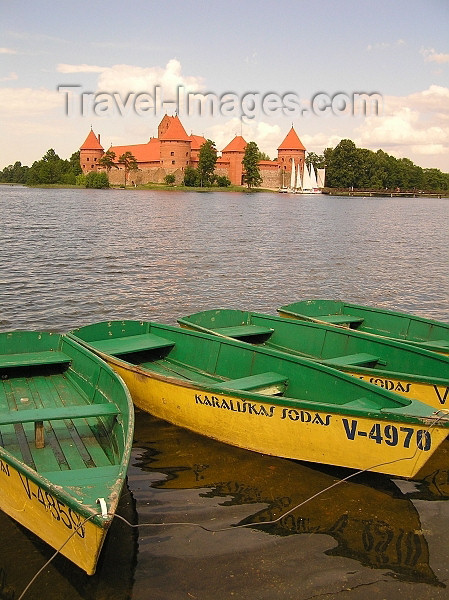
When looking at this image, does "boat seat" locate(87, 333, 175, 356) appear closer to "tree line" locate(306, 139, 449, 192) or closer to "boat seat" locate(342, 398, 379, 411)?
"boat seat" locate(342, 398, 379, 411)

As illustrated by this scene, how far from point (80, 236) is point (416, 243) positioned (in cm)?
2213

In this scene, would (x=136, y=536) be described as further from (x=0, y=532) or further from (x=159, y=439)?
(x=159, y=439)

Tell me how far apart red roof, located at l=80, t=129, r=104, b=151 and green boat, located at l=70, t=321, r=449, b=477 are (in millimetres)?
136353

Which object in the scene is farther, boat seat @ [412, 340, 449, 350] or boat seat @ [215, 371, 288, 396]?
boat seat @ [412, 340, 449, 350]

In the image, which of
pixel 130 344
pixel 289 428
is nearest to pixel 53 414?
pixel 289 428

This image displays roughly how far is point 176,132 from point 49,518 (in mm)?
130332

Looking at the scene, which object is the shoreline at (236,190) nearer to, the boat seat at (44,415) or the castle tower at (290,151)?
the castle tower at (290,151)

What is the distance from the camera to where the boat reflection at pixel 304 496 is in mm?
6449

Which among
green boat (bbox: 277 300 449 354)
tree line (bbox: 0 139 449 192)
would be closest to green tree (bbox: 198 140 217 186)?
tree line (bbox: 0 139 449 192)

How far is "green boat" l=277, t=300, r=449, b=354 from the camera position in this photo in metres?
11.7

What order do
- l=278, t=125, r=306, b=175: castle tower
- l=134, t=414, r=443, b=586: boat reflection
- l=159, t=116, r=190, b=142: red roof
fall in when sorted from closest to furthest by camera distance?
l=134, t=414, r=443, b=586: boat reflection, l=159, t=116, r=190, b=142: red roof, l=278, t=125, r=306, b=175: castle tower

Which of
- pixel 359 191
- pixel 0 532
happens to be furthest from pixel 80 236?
pixel 359 191

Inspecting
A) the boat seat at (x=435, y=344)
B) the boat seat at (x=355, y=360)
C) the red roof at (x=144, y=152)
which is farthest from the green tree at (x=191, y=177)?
the boat seat at (x=355, y=360)

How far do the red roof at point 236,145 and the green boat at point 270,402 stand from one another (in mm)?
127192
